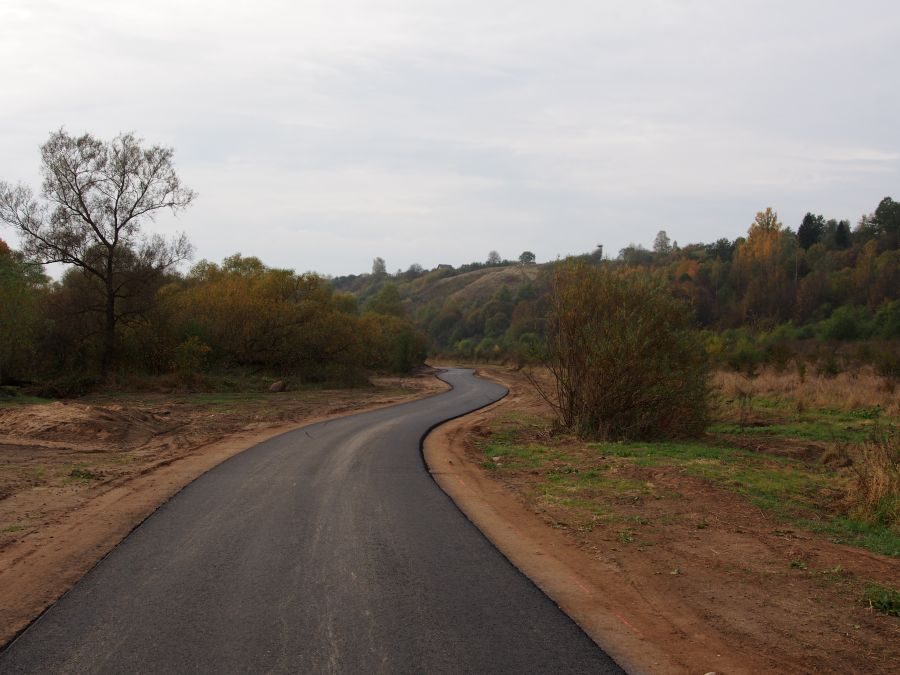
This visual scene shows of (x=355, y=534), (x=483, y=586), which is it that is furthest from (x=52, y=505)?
(x=483, y=586)

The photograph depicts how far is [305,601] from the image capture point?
580 centimetres

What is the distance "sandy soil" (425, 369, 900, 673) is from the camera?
5.07 m

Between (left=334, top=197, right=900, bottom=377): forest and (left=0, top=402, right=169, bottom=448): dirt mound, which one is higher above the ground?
(left=334, top=197, right=900, bottom=377): forest

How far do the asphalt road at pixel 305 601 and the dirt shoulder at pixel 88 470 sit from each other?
39 centimetres

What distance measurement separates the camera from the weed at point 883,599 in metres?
5.87

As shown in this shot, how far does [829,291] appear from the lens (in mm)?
80312

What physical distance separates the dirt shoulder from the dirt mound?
25mm

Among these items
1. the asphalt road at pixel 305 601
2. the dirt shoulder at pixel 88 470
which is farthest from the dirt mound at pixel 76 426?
Result: the asphalt road at pixel 305 601

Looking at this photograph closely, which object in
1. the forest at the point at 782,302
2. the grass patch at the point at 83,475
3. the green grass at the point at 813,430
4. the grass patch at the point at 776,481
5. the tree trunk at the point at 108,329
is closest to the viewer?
the grass patch at the point at 776,481

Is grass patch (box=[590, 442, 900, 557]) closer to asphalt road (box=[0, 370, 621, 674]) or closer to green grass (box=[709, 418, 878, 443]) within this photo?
green grass (box=[709, 418, 878, 443])

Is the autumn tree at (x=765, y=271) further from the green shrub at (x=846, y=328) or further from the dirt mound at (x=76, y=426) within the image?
the dirt mound at (x=76, y=426)

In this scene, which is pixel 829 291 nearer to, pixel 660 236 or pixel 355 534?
pixel 355 534

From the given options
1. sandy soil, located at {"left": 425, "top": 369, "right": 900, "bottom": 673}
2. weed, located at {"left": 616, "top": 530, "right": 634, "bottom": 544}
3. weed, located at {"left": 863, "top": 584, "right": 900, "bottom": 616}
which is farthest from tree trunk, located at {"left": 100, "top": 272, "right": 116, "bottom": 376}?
weed, located at {"left": 863, "top": 584, "right": 900, "bottom": 616}

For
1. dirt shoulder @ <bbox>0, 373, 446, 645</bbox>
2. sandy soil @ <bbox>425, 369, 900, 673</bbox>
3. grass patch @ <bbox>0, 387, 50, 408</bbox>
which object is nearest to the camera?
sandy soil @ <bbox>425, 369, 900, 673</bbox>
